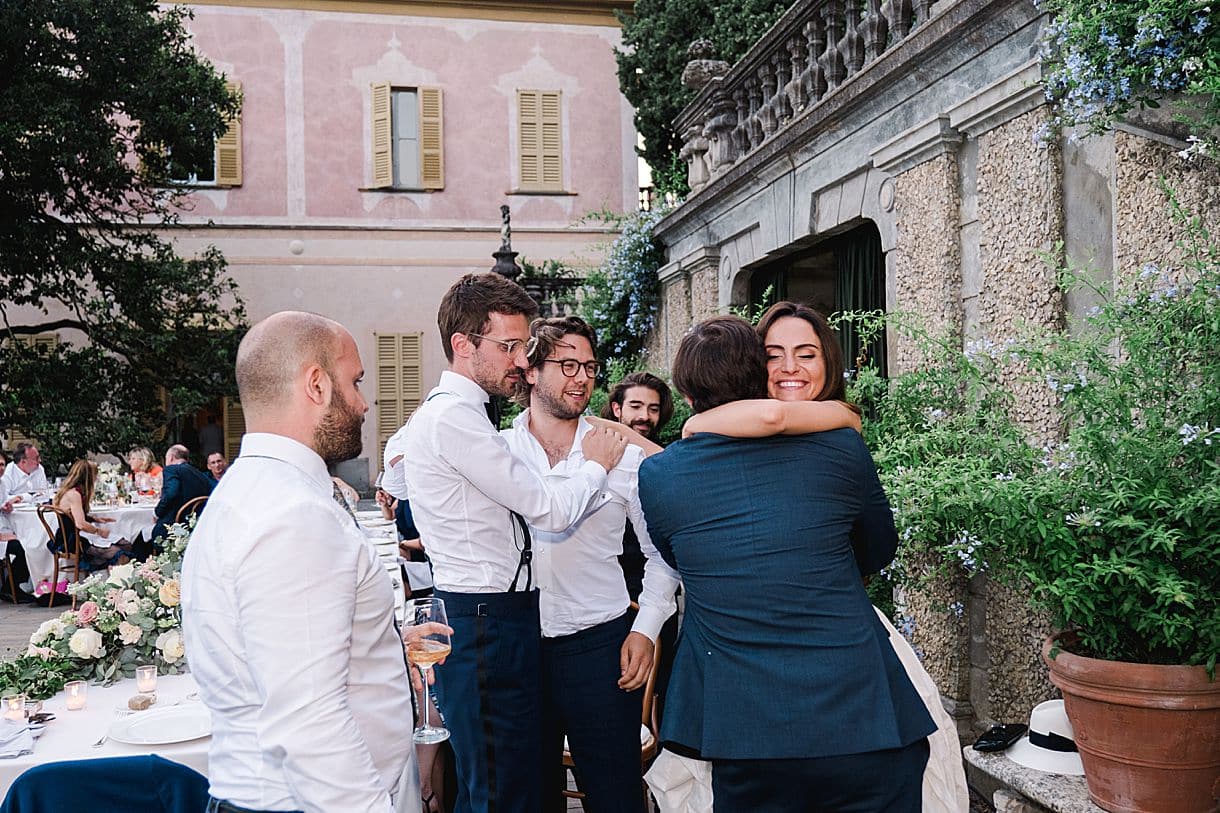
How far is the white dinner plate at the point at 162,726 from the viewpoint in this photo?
248 cm

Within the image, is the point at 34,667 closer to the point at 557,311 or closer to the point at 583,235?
the point at 557,311

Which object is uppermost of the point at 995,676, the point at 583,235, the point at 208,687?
the point at 583,235

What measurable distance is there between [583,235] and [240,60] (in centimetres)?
607

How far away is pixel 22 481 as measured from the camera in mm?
10781

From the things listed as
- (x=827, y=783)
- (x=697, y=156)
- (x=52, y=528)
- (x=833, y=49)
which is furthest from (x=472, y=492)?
(x=52, y=528)

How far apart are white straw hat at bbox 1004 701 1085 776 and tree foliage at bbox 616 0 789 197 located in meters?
9.03

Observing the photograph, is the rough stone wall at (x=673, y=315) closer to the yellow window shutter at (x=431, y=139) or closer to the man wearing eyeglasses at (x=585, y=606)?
the man wearing eyeglasses at (x=585, y=606)

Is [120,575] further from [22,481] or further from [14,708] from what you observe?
[22,481]

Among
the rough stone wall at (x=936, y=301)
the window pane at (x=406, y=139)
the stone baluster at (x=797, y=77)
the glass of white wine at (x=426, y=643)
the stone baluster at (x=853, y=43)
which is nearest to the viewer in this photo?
the glass of white wine at (x=426, y=643)

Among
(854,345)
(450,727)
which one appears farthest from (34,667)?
(854,345)

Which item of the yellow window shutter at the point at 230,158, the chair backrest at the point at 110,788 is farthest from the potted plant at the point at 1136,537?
the yellow window shutter at the point at 230,158

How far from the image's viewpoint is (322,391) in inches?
66.1

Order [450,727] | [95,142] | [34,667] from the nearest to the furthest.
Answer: [450,727]
[34,667]
[95,142]

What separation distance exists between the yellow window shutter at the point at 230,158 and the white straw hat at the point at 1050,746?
1530 centimetres
